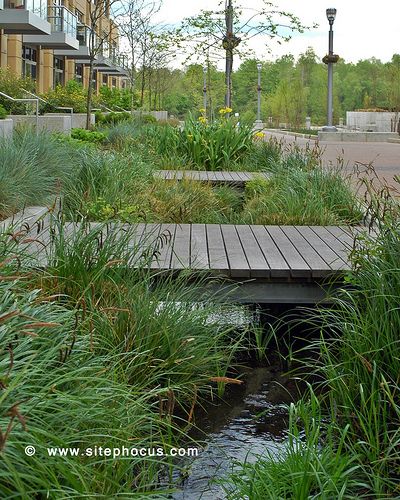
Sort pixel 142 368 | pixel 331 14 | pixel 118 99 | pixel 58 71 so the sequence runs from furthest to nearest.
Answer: pixel 58 71 → pixel 118 99 → pixel 331 14 → pixel 142 368

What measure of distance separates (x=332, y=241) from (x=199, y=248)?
1248mm

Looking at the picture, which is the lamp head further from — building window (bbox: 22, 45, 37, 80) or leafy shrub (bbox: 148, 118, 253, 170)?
leafy shrub (bbox: 148, 118, 253, 170)

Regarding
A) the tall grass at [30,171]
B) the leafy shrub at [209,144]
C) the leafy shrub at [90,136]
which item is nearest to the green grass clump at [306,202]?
the tall grass at [30,171]

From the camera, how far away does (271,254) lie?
6719 millimetres

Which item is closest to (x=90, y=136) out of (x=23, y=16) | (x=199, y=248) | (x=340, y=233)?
(x=340, y=233)

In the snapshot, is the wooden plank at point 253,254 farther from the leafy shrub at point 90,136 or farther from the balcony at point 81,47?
the balcony at point 81,47

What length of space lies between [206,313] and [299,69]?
101 meters

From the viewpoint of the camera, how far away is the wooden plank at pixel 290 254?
608 centimetres

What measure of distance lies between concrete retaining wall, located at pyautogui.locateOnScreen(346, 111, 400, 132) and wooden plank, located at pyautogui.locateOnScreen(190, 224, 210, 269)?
50.2 meters

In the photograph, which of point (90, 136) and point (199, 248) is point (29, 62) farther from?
point (199, 248)

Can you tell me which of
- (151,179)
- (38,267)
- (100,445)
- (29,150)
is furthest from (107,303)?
(151,179)

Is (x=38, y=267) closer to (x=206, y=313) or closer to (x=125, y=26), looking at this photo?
(x=206, y=313)

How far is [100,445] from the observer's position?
3240 mm

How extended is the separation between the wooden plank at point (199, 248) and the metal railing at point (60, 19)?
109 ft
